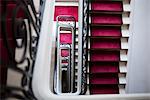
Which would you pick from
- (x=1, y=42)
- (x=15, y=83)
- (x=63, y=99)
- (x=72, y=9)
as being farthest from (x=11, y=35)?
(x=72, y=9)

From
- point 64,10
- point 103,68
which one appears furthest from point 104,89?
point 64,10

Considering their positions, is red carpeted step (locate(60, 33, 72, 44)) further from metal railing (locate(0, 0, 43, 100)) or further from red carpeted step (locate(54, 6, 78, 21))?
metal railing (locate(0, 0, 43, 100))

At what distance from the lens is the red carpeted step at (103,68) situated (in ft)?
12.8

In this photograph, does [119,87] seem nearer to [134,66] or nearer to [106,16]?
[134,66]

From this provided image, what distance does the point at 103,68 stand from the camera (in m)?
3.93

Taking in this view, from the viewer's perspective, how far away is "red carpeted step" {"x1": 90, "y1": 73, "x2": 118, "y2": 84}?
3.89m

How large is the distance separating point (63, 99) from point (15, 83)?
0.78m

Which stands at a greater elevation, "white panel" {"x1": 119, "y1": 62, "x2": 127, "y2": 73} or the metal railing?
the metal railing

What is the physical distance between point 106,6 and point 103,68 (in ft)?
3.64

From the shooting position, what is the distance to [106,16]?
3969mm

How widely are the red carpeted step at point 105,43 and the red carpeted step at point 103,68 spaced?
0.32 m

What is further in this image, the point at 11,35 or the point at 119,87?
the point at 119,87

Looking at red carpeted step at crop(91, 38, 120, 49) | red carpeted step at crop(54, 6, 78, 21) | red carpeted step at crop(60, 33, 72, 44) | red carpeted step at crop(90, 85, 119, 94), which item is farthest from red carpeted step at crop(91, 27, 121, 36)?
red carpeted step at crop(60, 33, 72, 44)

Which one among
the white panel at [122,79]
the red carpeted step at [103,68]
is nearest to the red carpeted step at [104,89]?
the white panel at [122,79]
